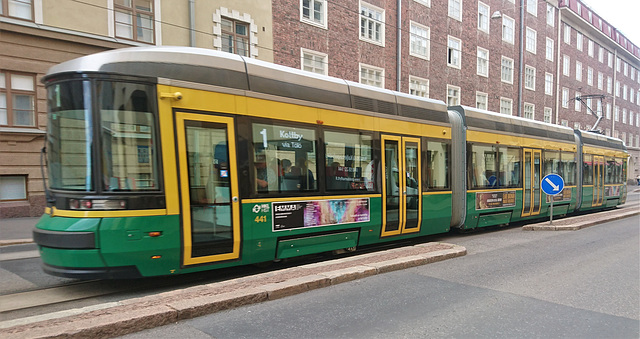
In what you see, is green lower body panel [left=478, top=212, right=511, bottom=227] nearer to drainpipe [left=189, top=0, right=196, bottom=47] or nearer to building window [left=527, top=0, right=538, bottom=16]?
drainpipe [left=189, top=0, right=196, bottom=47]

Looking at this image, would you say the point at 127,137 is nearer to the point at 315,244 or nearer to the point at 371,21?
the point at 315,244

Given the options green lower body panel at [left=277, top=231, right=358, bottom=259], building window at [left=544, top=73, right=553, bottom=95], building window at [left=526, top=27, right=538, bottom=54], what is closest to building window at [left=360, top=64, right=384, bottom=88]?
green lower body panel at [left=277, top=231, right=358, bottom=259]

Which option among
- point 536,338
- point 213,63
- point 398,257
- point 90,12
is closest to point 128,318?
point 213,63

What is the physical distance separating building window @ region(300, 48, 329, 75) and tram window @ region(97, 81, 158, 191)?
1450cm

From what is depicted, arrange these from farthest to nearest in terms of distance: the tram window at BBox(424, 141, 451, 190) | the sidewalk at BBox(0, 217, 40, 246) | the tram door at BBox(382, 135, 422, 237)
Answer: the sidewalk at BBox(0, 217, 40, 246), the tram window at BBox(424, 141, 451, 190), the tram door at BBox(382, 135, 422, 237)

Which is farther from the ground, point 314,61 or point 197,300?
point 314,61

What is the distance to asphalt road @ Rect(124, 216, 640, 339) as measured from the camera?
3979 mm

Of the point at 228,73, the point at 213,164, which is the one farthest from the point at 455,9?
the point at 213,164

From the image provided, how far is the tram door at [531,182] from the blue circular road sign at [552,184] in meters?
0.47

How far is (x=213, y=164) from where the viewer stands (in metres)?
5.42

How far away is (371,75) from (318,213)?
17027mm

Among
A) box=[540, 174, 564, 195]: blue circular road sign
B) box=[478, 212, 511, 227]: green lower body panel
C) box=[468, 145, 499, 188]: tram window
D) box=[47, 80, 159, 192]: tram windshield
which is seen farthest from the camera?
box=[540, 174, 564, 195]: blue circular road sign

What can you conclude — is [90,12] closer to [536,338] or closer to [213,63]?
[213,63]

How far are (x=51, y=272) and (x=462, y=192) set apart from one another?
8451 mm
